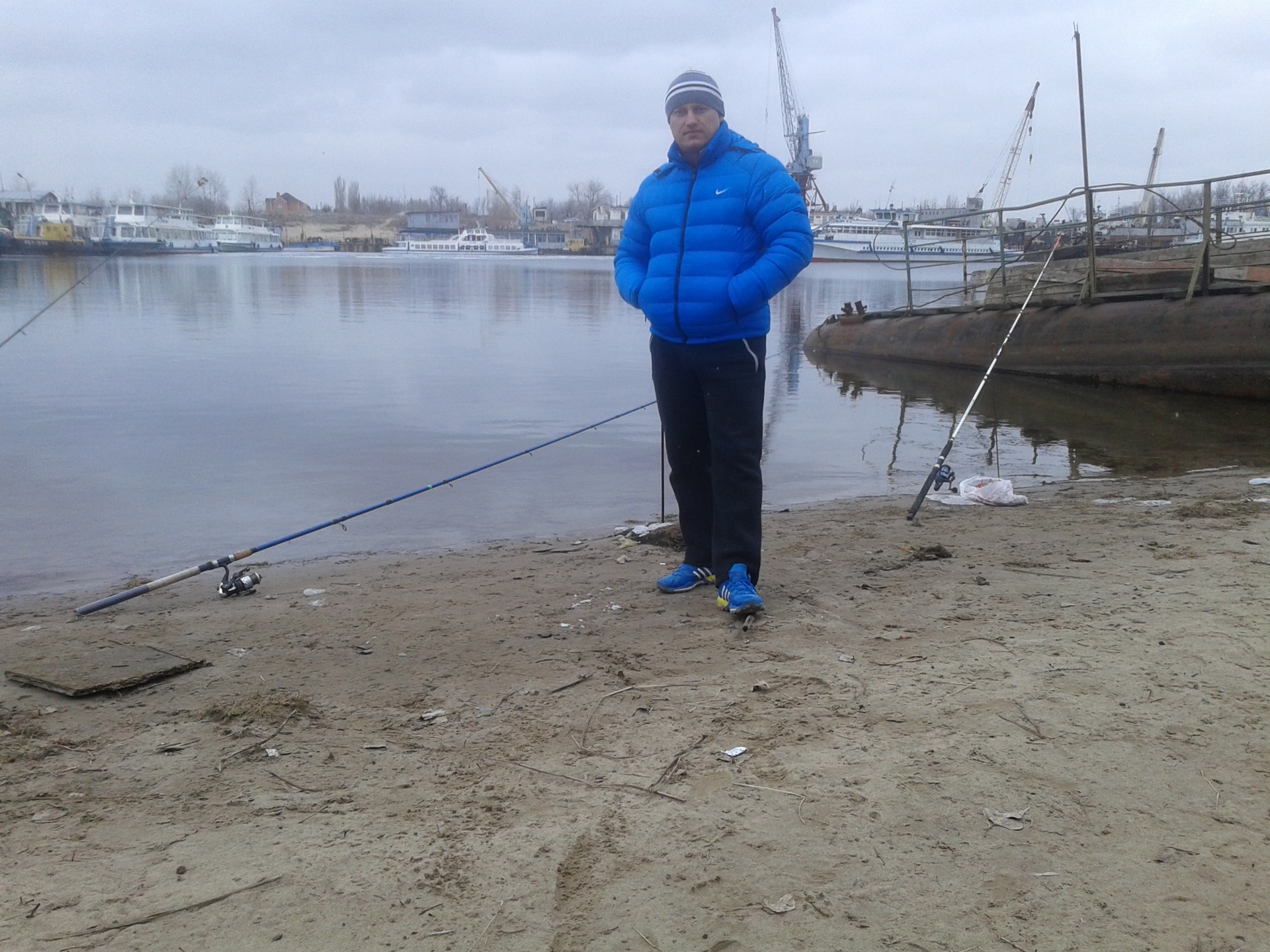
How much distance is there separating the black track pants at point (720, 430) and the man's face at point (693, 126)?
2.37 ft

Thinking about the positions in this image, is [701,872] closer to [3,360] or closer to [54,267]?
[3,360]

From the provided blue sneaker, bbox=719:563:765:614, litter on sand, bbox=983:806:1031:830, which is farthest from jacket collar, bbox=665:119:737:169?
litter on sand, bbox=983:806:1031:830

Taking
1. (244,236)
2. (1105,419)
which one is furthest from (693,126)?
(244,236)

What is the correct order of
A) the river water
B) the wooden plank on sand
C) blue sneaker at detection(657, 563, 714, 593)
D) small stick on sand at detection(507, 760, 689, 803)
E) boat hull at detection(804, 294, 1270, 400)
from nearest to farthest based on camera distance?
small stick on sand at detection(507, 760, 689, 803)
the wooden plank on sand
blue sneaker at detection(657, 563, 714, 593)
the river water
boat hull at detection(804, 294, 1270, 400)

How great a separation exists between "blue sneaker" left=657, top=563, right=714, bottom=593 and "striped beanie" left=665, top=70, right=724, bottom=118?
180 centimetres

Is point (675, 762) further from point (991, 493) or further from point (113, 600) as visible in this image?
point (991, 493)

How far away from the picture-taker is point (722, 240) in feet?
11.6

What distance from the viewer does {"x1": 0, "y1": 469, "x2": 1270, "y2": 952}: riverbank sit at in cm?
183

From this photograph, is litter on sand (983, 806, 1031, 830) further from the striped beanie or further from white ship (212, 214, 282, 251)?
white ship (212, 214, 282, 251)

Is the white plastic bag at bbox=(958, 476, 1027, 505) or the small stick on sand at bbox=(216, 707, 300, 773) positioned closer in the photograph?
the small stick on sand at bbox=(216, 707, 300, 773)

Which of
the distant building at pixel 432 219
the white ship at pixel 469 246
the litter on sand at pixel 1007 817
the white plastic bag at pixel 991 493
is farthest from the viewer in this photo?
the distant building at pixel 432 219

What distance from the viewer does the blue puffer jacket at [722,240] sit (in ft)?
11.4

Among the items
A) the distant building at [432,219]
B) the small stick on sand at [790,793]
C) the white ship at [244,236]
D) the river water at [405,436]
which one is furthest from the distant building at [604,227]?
the small stick on sand at [790,793]

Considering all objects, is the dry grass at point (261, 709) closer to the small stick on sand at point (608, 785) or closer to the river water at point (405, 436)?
the small stick on sand at point (608, 785)
